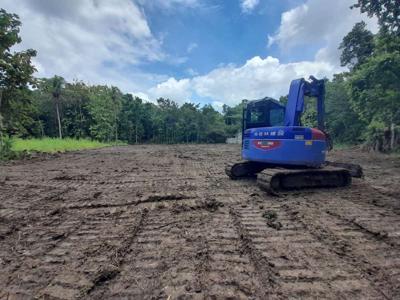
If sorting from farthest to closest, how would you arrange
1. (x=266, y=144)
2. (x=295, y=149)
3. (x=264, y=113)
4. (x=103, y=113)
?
1. (x=103, y=113)
2. (x=264, y=113)
3. (x=266, y=144)
4. (x=295, y=149)

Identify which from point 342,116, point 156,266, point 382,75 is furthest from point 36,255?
point 342,116

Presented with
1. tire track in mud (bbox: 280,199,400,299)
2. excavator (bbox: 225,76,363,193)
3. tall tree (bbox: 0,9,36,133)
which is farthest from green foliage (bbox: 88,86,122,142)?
tire track in mud (bbox: 280,199,400,299)

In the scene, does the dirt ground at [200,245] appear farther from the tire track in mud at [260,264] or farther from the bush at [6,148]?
the bush at [6,148]

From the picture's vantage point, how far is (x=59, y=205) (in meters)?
5.18

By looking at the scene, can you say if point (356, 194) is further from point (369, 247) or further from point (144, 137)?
point (144, 137)

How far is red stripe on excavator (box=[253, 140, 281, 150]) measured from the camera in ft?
21.0

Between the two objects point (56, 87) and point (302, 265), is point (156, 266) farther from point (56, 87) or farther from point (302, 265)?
point (56, 87)

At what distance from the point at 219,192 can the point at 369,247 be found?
3372mm

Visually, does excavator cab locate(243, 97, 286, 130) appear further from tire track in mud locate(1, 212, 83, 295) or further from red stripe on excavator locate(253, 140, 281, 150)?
tire track in mud locate(1, 212, 83, 295)

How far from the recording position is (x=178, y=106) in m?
56.3

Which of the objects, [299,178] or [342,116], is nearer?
[299,178]

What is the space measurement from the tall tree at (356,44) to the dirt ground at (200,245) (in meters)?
29.0

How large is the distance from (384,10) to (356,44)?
67.7ft

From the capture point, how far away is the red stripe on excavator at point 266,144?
6398 millimetres
